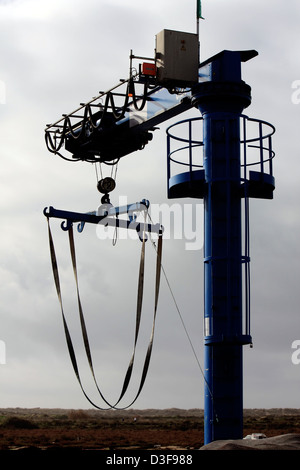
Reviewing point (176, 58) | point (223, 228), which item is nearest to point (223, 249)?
point (223, 228)

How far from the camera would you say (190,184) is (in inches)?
919

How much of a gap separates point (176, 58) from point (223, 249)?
5.26 metres

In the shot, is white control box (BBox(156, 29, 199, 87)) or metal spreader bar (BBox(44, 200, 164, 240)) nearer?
white control box (BBox(156, 29, 199, 87))

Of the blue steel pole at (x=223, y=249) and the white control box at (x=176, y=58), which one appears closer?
the white control box at (x=176, y=58)

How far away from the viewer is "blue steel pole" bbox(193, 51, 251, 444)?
22.6 m

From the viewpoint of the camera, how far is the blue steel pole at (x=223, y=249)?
2262cm

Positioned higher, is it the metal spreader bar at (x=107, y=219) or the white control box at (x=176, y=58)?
the white control box at (x=176, y=58)

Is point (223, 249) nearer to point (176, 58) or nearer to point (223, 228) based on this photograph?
point (223, 228)

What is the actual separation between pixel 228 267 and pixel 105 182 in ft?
15.1

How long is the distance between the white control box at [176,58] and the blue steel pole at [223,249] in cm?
170

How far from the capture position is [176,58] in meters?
21.1

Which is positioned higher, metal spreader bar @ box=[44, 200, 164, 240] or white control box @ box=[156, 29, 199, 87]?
white control box @ box=[156, 29, 199, 87]

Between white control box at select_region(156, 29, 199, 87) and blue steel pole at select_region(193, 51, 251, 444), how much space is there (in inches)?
67.1
